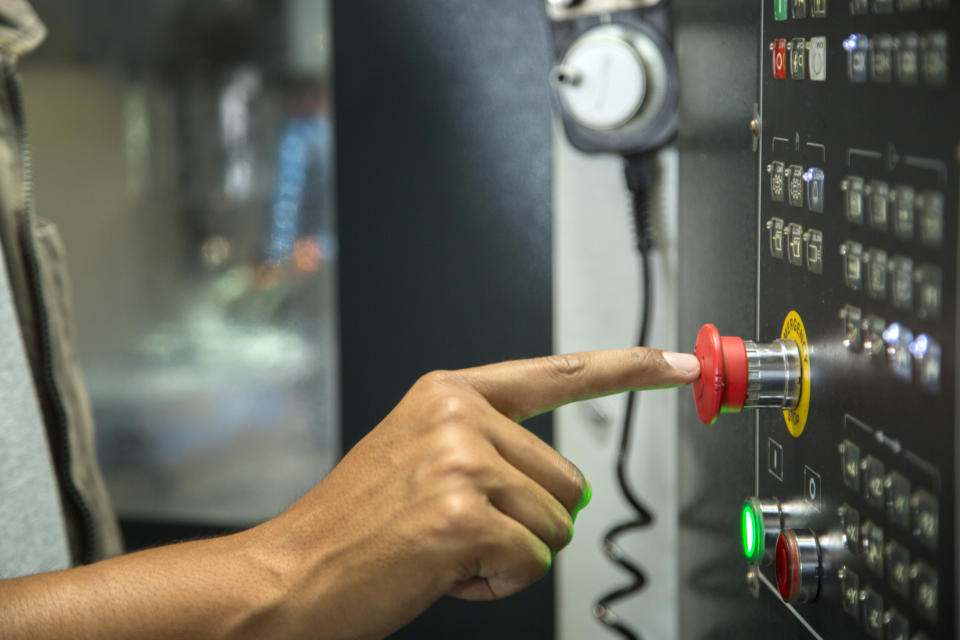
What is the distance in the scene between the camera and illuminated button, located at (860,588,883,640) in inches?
15.3

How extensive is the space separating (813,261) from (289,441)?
2.60 feet

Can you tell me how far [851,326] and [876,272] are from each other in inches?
1.3

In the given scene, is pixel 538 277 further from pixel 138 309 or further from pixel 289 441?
pixel 138 309

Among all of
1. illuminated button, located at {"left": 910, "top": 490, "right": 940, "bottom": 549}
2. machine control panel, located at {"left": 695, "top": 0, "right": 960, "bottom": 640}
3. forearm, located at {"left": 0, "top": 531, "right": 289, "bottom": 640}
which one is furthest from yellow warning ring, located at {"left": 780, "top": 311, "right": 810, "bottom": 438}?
forearm, located at {"left": 0, "top": 531, "right": 289, "bottom": 640}

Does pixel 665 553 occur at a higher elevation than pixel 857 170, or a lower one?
lower

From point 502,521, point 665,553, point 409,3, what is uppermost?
point 409,3

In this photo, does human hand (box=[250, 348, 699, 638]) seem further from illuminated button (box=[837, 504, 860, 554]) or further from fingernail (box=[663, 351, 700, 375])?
illuminated button (box=[837, 504, 860, 554])

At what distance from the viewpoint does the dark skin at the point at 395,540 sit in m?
0.46

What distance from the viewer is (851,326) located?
407 mm

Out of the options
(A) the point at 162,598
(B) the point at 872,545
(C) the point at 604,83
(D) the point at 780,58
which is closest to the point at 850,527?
(B) the point at 872,545

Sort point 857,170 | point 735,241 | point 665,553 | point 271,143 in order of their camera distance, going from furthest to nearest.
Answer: point 271,143
point 665,553
point 735,241
point 857,170

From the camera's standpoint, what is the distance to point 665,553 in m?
0.88

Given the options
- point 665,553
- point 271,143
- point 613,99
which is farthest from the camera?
point 271,143

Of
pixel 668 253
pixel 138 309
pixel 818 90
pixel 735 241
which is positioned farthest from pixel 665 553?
pixel 138 309
